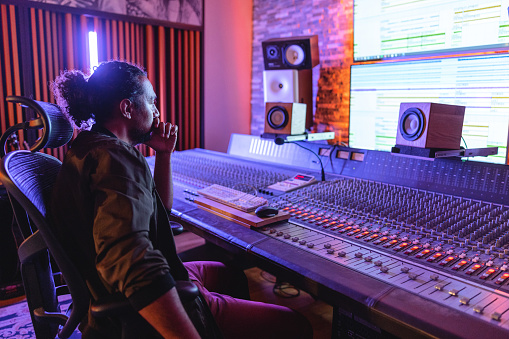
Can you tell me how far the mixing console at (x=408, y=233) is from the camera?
0.96 m

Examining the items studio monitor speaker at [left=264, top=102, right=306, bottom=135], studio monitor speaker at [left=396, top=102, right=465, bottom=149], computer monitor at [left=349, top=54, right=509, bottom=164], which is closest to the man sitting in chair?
studio monitor speaker at [left=396, top=102, right=465, bottom=149]

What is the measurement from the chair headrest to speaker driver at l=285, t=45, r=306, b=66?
2734 mm

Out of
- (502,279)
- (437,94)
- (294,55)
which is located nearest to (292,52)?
(294,55)

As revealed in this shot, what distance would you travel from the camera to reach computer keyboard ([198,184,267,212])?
1.60 meters

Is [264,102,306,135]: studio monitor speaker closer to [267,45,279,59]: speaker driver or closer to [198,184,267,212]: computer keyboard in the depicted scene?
[198,184,267,212]: computer keyboard

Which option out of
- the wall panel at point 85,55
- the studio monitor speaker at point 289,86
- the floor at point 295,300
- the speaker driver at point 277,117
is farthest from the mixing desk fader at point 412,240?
the wall panel at point 85,55

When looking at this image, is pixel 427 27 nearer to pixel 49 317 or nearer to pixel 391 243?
pixel 391 243

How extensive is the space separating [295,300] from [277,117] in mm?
1254

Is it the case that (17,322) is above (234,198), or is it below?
below

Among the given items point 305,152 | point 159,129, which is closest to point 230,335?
point 159,129

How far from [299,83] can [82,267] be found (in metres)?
2.96

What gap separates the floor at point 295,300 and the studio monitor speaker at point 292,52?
1860 mm

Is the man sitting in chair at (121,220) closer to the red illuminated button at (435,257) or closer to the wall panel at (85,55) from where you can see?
the red illuminated button at (435,257)

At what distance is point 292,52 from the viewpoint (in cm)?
363
